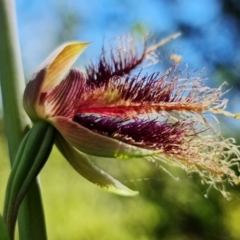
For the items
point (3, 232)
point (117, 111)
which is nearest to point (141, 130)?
point (117, 111)

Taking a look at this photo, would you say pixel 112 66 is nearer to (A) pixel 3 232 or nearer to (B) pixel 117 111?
(B) pixel 117 111

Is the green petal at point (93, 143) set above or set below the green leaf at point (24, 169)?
above

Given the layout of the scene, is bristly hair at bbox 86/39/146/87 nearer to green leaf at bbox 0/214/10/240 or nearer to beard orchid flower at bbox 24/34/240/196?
beard orchid flower at bbox 24/34/240/196

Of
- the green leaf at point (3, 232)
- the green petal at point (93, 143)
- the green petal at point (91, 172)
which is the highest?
the green petal at point (93, 143)

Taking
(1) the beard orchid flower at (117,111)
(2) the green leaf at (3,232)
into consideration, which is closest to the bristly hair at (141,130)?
(1) the beard orchid flower at (117,111)

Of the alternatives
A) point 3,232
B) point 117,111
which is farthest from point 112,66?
point 3,232

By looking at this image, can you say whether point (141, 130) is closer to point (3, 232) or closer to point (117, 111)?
point (117, 111)

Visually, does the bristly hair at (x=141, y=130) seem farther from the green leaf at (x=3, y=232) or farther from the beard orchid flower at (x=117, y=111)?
the green leaf at (x=3, y=232)
